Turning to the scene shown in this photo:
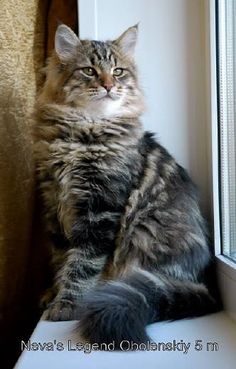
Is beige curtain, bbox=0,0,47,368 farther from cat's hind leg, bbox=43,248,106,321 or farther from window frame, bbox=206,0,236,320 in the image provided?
window frame, bbox=206,0,236,320

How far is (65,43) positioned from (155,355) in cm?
99

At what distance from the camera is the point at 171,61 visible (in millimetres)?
1514

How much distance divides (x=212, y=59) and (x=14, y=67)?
0.67m

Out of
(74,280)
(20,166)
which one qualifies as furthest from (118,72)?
(74,280)

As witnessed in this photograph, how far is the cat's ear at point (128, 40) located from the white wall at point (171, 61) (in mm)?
49

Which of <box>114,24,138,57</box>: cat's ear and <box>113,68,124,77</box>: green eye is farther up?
<box>114,24,138,57</box>: cat's ear

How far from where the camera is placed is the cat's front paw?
1.21m

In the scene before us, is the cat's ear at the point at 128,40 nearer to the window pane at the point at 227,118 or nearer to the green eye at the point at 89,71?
the green eye at the point at 89,71

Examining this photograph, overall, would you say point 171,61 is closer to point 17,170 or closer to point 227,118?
point 227,118

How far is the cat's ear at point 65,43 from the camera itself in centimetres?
143

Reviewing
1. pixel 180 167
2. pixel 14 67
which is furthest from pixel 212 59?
pixel 14 67

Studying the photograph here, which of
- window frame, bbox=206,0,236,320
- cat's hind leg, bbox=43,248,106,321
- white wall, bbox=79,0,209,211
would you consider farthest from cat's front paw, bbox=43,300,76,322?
white wall, bbox=79,0,209,211

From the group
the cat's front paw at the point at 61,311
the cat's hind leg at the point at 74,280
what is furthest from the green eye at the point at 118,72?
the cat's front paw at the point at 61,311

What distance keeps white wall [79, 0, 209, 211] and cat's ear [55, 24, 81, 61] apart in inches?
3.5
